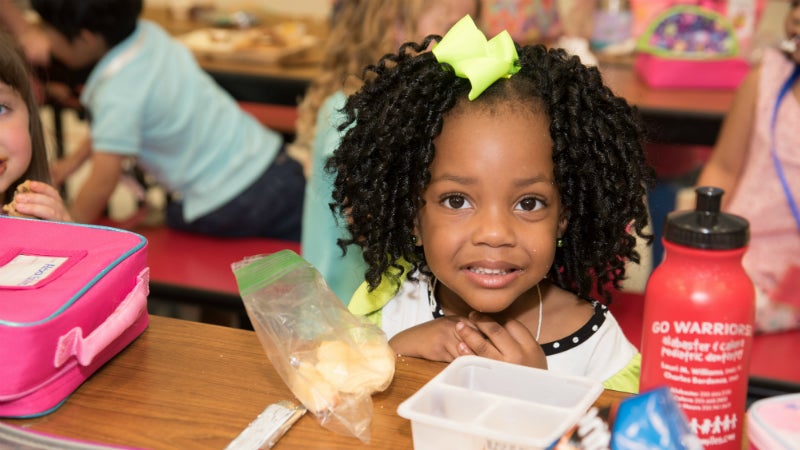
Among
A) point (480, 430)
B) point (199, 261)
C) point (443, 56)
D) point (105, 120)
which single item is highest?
point (443, 56)

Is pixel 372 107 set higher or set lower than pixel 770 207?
higher

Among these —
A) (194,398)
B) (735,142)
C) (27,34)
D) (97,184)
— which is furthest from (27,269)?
(27,34)

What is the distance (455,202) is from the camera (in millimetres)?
1207

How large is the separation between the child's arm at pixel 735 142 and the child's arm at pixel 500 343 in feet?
4.14

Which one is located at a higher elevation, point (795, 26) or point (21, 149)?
point (795, 26)

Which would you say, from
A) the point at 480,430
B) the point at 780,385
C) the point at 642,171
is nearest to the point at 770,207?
the point at 780,385

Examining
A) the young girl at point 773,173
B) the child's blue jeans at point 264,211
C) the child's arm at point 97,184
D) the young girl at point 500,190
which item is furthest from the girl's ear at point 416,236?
the child's arm at point 97,184

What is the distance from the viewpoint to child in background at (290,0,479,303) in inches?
84.1

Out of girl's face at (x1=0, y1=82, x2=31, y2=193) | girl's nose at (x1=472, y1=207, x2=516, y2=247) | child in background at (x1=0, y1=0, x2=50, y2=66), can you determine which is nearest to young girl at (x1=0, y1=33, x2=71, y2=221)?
girl's face at (x1=0, y1=82, x2=31, y2=193)

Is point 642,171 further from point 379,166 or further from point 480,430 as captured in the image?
point 480,430

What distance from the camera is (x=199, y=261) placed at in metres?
2.47

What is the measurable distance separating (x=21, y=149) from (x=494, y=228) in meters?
0.73

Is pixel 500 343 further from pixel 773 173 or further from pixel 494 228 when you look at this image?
pixel 773 173

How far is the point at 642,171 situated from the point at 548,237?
0.58ft
